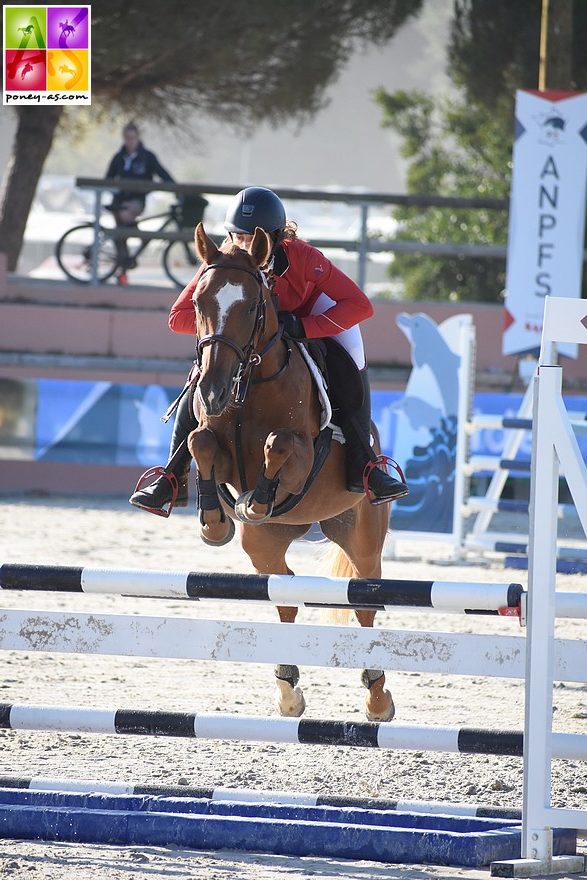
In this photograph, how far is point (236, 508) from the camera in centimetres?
438

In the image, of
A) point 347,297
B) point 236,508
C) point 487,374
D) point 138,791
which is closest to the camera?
point 138,791

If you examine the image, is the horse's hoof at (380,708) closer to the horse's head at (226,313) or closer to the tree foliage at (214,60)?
the horse's head at (226,313)

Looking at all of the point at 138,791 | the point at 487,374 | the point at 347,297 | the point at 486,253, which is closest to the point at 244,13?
the point at 486,253

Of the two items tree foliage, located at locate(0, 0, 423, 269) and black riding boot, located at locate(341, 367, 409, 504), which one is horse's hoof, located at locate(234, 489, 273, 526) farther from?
tree foliage, located at locate(0, 0, 423, 269)

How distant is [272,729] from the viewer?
343 cm

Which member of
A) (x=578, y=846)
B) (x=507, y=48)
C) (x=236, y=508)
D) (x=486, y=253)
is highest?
(x=507, y=48)

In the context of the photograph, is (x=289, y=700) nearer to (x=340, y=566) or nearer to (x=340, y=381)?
(x=340, y=566)

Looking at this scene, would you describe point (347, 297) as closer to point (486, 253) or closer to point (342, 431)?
point (342, 431)

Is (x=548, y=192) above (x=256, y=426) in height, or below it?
above

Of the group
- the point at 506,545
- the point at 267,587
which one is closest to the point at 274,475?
the point at 267,587

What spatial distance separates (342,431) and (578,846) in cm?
181

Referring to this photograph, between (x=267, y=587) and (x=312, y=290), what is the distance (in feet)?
5.49

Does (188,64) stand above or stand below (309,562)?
above

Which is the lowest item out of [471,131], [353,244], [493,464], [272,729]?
[272,729]
